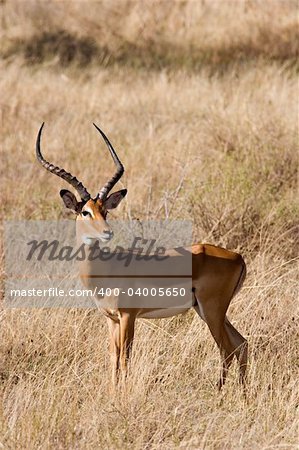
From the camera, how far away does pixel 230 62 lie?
16297mm

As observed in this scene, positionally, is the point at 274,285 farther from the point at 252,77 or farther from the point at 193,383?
the point at 252,77

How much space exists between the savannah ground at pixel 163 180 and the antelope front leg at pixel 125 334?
0.30 feet

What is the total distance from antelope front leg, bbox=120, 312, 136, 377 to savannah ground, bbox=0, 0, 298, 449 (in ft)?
0.30

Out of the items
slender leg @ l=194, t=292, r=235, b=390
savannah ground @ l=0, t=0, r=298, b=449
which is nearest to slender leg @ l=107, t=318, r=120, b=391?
savannah ground @ l=0, t=0, r=298, b=449

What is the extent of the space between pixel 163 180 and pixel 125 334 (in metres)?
4.36

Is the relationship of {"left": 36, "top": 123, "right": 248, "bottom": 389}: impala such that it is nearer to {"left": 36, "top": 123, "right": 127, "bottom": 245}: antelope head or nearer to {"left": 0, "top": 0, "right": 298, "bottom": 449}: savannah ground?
{"left": 36, "top": 123, "right": 127, "bottom": 245}: antelope head

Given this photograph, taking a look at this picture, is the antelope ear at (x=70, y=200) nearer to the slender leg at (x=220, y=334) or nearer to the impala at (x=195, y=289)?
the impala at (x=195, y=289)

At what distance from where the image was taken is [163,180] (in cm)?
963

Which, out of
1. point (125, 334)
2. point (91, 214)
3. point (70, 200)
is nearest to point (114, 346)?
point (125, 334)

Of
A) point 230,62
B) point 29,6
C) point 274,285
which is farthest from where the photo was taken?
point 29,6

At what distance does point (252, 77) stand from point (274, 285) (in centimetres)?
804

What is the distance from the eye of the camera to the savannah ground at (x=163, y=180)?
4.98 metres

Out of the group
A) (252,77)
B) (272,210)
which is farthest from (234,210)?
(252,77)

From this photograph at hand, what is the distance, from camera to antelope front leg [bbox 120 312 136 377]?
5.43 meters
